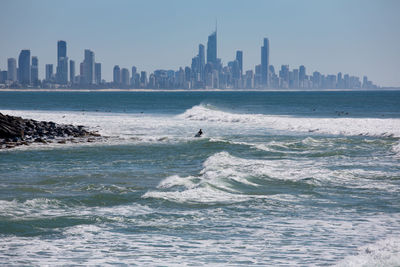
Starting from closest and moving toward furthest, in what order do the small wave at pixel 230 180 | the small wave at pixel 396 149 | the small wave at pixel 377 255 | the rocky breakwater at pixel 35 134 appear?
the small wave at pixel 377 255 < the small wave at pixel 230 180 < the small wave at pixel 396 149 < the rocky breakwater at pixel 35 134

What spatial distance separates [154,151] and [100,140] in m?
7.66

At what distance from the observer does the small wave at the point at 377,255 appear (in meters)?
10.2

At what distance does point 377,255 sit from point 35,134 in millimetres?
32118

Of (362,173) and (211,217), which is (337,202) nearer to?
(211,217)

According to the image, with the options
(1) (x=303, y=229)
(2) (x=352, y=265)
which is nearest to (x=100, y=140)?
(1) (x=303, y=229)

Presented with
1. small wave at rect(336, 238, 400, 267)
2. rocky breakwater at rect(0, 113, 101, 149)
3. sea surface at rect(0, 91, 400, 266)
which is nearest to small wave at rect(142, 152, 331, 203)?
sea surface at rect(0, 91, 400, 266)

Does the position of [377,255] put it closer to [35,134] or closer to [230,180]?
[230,180]

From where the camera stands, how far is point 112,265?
1032cm

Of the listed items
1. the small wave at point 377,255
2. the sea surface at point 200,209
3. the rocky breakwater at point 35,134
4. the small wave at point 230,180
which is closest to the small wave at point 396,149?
the sea surface at point 200,209

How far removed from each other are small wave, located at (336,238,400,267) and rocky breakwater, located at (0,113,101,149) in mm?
24312

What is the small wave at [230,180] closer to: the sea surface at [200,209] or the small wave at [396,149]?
the sea surface at [200,209]

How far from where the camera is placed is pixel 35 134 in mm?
38969

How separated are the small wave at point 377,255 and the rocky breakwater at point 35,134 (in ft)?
79.8

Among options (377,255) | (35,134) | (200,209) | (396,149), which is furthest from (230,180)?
(35,134)
